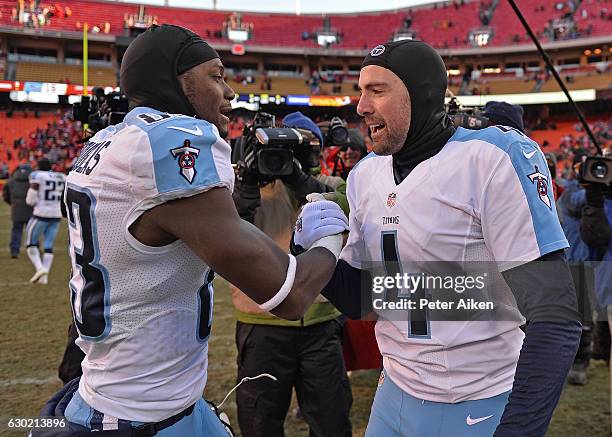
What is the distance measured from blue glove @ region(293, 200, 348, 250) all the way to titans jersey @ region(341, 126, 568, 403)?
226mm

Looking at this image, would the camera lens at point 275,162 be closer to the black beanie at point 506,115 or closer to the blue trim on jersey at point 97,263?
the blue trim on jersey at point 97,263

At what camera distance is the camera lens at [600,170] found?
3123 millimetres

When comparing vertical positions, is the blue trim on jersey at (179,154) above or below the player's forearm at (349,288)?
above

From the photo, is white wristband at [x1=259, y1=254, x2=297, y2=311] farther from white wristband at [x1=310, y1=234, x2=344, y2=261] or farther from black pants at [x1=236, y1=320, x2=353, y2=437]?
black pants at [x1=236, y1=320, x2=353, y2=437]

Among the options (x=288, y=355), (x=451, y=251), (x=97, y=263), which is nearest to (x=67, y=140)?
(x=288, y=355)

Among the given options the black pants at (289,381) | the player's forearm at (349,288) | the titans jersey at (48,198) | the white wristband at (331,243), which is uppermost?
the white wristband at (331,243)

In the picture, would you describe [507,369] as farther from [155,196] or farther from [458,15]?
[458,15]


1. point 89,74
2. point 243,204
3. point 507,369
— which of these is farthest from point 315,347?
point 89,74

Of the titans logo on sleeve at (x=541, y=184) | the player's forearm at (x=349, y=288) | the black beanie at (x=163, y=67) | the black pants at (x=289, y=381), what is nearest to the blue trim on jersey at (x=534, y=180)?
the titans logo on sleeve at (x=541, y=184)

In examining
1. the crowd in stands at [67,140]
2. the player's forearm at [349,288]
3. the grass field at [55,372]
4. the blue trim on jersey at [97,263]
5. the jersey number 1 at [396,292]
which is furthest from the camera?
the crowd in stands at [67,140]

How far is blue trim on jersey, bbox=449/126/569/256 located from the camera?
4.51ft

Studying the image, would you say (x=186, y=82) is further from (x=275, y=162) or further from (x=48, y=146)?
(x=48, y=146)

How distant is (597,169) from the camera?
316 cm

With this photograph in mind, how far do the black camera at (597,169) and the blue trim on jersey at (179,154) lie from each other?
259 centimetres
